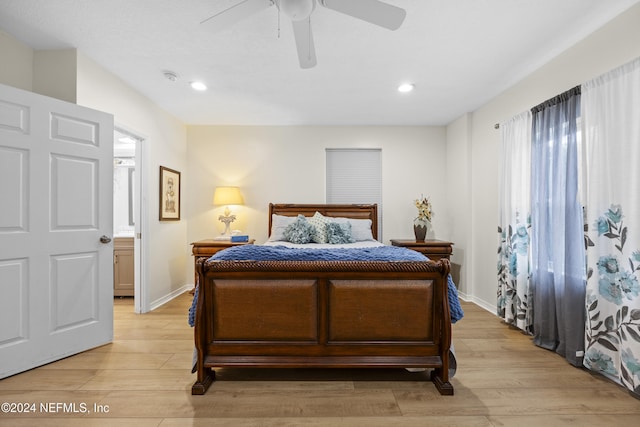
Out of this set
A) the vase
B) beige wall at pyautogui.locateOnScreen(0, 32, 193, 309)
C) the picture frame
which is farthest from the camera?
the vase

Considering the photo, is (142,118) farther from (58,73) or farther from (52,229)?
(52,229)

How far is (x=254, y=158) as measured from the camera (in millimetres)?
4664

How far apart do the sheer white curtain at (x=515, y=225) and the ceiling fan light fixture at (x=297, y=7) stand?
8.05 ft

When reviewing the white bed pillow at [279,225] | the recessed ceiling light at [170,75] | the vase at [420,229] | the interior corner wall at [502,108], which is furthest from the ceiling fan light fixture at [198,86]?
the interior corner wall at [502,108]

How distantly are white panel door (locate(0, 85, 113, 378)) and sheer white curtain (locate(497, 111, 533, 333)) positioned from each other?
12.7ft

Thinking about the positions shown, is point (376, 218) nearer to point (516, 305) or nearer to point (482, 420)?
point (516, 305)

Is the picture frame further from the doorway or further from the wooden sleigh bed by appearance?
the wooden sleigh bed

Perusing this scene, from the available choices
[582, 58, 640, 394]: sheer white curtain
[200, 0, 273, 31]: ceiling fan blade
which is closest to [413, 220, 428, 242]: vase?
[582, 58, 640, 394]: sheer white curtain

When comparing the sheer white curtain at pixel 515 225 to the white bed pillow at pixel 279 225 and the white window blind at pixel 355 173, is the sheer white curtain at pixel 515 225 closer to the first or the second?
the white window blind at pixel 355 173

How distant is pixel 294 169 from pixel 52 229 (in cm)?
297

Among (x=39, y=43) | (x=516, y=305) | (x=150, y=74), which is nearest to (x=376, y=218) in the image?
(x=516, y=305)

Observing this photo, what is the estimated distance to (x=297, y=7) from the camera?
1569mm

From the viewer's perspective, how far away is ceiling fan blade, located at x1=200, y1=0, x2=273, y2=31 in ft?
5.25

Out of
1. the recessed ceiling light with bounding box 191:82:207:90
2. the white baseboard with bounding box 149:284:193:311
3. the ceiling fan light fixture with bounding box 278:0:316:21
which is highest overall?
the recessed ceiling light with bounding box 191:82:207:90
